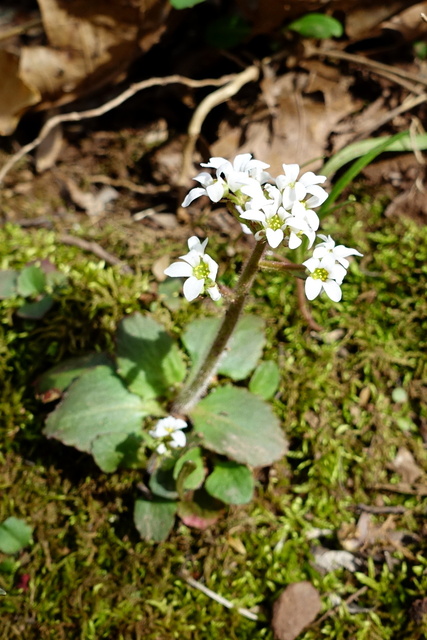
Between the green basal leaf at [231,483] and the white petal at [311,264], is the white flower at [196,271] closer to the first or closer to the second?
the white petal at [311,264]

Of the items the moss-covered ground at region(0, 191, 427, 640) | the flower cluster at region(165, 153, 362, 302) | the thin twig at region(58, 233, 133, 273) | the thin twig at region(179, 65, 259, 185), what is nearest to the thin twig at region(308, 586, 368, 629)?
the moss-covered ground at region(0, 191, 427, 640)

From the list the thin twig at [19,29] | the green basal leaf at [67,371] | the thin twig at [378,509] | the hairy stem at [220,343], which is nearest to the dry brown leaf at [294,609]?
the thin twig at [378,509]

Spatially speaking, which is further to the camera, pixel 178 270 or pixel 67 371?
pixel 67 371

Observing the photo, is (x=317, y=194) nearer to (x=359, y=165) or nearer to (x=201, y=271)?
(x=201, y=271)

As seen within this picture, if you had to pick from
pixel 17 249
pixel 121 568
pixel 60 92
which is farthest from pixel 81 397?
pixel 60 92

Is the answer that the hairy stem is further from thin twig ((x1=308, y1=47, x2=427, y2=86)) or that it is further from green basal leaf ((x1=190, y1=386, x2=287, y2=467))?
thin twig ((x1=308, y1=47, x2=427, y2=86))

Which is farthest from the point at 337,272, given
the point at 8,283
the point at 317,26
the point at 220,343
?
the point at 317,26
